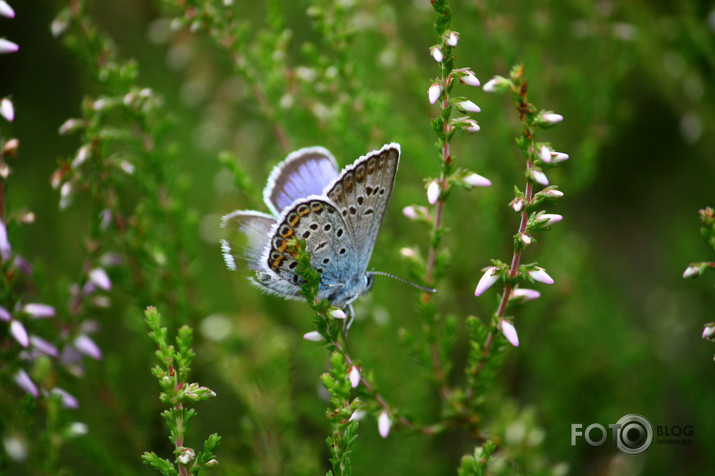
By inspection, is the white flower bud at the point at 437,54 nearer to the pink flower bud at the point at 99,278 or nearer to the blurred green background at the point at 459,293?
the blurred green background at the point at 459,293

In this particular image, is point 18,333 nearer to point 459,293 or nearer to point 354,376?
point 354,376

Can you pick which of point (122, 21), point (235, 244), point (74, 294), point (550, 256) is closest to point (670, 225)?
point (550, 256)

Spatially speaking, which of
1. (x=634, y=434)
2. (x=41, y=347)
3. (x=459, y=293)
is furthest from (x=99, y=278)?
(x=634, y=434)

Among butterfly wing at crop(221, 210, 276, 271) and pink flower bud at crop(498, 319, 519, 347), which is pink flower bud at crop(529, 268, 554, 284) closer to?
pink flower bud at crop(498, 319, 519, 347)

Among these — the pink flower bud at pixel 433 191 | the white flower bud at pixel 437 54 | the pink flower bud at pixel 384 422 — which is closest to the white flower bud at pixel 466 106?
the white flower bud at pixel 437 54

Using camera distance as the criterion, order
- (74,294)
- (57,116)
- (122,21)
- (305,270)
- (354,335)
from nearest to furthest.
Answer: (305,270) < (74,294) < (354,335) < (57,116) < (122,21)

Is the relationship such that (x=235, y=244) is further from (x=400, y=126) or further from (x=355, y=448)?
(x=400, y=126)

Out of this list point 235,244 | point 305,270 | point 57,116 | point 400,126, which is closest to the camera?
point 305,270

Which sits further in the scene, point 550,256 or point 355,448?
point 550,256
